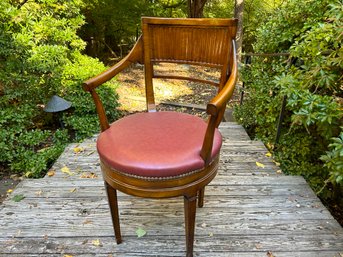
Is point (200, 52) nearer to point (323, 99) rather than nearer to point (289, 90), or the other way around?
point (289, 90)

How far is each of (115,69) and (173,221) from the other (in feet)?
2.72

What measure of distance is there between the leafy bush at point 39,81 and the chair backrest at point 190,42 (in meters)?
Answer: 1.56

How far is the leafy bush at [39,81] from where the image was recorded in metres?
2.65

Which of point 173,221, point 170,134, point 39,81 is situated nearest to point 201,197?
point 173,221

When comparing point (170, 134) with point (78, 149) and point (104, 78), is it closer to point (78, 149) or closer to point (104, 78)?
point (104, 78)

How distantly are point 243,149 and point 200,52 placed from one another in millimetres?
1017

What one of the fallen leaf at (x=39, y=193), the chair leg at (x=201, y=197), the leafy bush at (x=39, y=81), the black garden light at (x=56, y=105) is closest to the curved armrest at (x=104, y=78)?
the chair leg at (x=201, y=197)

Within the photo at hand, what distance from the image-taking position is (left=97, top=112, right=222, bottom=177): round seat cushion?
103 cm

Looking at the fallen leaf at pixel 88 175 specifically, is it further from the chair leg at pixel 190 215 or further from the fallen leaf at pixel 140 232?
the chair leg at pixel 190 215

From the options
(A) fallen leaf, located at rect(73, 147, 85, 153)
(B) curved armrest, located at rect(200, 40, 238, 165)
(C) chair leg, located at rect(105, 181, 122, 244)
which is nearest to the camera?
(B) curved armrest, located at rect(200, 40, 238, 165)

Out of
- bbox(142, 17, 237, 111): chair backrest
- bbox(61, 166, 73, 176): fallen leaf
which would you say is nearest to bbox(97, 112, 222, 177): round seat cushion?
bbox(142, 17, 237, 111): chair backrest

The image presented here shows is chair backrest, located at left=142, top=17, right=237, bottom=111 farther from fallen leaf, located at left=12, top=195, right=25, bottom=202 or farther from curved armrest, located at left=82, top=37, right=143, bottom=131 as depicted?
fallen leaf, located at left=12, top=195, right=25, bottom=202

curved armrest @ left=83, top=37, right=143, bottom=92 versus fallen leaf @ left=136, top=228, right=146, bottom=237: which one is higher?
curved armrest @ left=83, top=37, right=143, bottom=92

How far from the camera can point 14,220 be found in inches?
57.7
